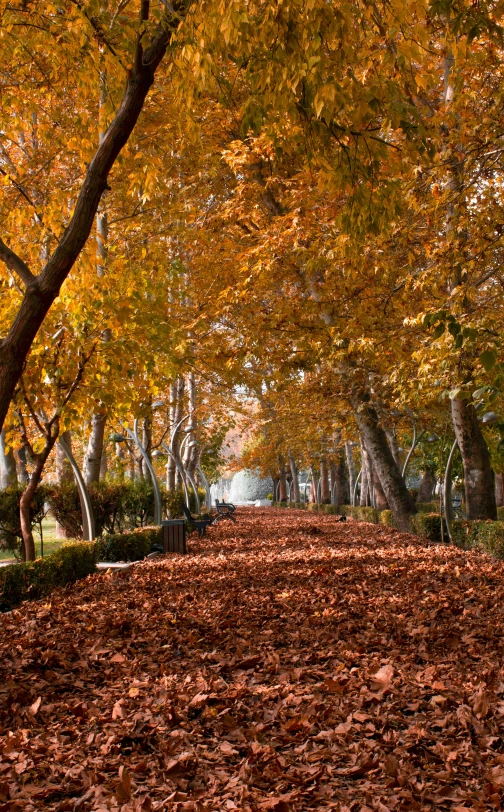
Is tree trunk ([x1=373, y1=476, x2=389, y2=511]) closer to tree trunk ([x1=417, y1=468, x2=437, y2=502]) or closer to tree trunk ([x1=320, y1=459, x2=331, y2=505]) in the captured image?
tree trunk ([x1=417, y1=468, x2=437, y2=502])

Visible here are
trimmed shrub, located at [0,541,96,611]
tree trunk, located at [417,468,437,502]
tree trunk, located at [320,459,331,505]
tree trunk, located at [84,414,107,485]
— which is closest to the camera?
trimmed shrub, located at [0,541,96,611]

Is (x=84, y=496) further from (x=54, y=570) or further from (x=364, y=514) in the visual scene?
(x=364, y=514)

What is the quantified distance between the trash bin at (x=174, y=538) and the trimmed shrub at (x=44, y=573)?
2953 mm

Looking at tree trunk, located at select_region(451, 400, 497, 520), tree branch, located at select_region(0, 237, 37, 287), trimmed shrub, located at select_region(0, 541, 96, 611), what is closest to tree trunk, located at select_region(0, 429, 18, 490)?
trimmed shrub, located at select_region(0, 541, 96, 611)

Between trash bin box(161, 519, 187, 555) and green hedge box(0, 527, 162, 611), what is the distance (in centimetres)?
114

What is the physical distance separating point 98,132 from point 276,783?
5.92 metres

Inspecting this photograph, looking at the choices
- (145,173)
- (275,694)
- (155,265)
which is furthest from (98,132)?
(275,694)

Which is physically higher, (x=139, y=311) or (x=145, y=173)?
(x=145, y=173)

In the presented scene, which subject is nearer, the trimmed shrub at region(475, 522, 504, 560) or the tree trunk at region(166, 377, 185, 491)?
the trimmed shrub at region(475, 522, 504, 560)

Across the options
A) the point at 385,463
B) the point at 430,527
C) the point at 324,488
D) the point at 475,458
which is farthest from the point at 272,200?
the point at 324,488

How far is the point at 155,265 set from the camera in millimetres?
11352

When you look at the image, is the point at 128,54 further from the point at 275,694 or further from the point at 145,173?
the point at 275,694

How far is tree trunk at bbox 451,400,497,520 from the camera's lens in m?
12.9

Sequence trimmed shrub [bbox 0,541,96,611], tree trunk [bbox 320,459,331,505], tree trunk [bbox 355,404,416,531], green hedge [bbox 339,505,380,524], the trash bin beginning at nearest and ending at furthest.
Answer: trimmed shrub [bbox 0,541,96,611] → the trash bin → tree trunk [bbox 355,404,416,531] → green hedge [bbox 339,505,380,524] → tree trunk [bbox 320,459,331,505]
